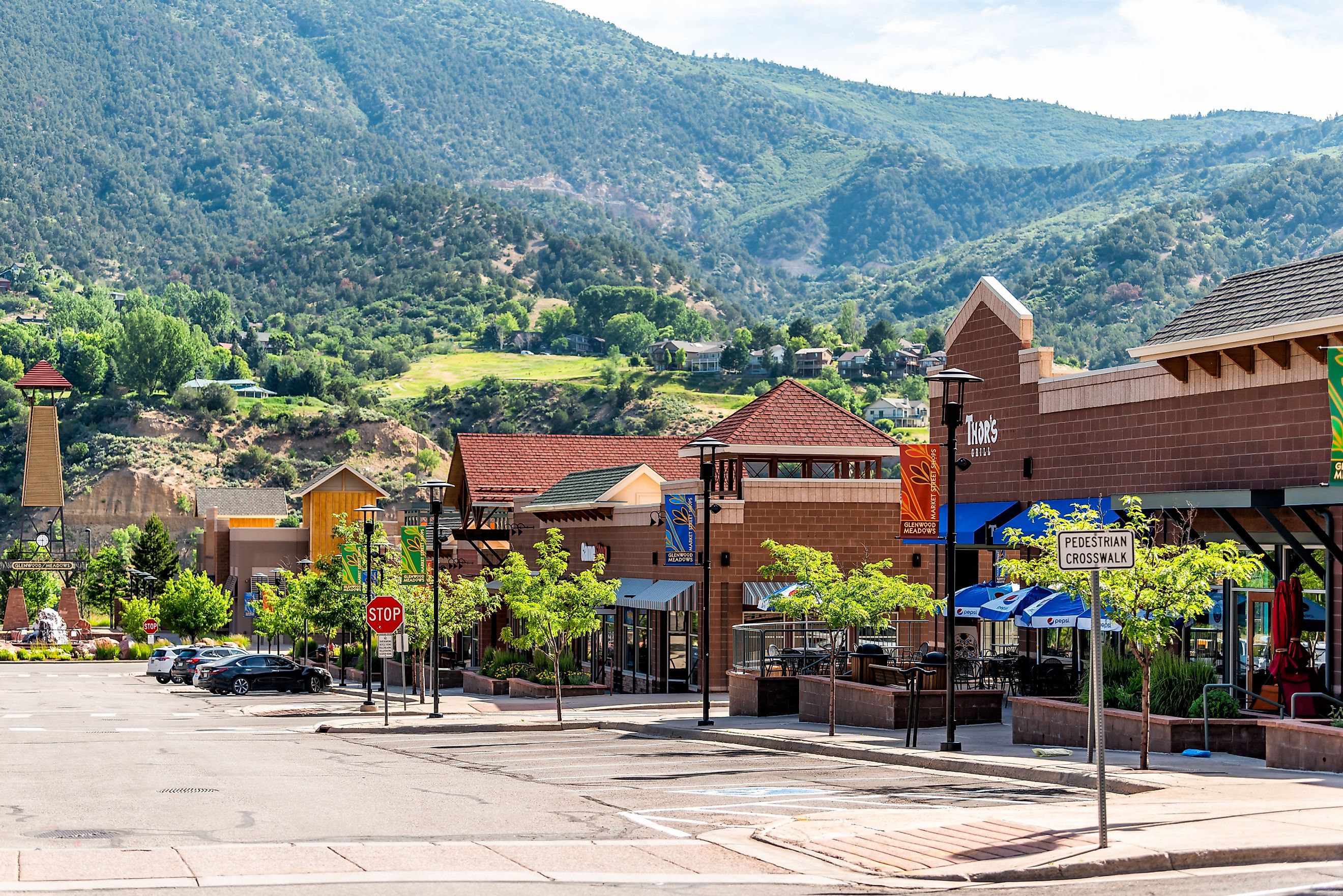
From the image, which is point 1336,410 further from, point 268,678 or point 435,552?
point 268,678

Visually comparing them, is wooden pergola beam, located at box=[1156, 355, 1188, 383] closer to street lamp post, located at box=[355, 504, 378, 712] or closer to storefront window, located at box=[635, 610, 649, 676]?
storefront window, located at box=[635, 610, 649, 676]

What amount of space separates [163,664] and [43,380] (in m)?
52.5

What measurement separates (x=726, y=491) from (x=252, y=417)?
518ft

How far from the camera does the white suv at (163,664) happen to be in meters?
64.0

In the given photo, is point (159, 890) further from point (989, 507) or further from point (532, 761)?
point (989, 507)

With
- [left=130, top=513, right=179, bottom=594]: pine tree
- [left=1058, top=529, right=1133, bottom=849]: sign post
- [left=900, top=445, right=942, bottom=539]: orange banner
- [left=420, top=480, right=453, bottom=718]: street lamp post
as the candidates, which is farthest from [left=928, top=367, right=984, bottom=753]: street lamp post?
[left=130, top=513, right=179, bottom=594]: pine tree

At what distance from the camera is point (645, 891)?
13.3m

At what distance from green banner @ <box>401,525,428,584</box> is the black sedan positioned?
7410mm

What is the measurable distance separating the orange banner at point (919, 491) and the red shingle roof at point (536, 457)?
82.4ft

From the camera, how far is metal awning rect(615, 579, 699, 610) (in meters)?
43.7

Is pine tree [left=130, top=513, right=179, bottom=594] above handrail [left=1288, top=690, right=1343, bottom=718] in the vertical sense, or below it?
above

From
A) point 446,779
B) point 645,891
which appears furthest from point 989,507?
point 645,891

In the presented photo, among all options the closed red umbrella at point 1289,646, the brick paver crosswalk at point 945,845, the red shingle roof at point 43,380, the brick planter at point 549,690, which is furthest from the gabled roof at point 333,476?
the brick paver crosswalk at point 945,845

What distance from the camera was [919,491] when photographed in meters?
34.8
